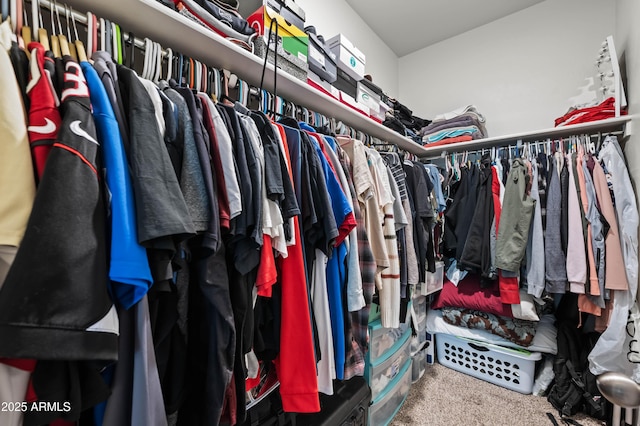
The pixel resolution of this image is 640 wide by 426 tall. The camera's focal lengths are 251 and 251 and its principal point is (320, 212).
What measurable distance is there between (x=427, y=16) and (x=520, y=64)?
84 cm

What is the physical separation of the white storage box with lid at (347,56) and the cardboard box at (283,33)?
0.95 feet

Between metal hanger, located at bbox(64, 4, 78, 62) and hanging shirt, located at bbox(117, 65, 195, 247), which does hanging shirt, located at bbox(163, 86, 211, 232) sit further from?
metal hanger, located at bbox(64, 4, 78, 62)

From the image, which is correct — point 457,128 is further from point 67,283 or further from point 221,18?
point 67,283

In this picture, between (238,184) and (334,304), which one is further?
(334,304)

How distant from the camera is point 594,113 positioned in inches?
57.6

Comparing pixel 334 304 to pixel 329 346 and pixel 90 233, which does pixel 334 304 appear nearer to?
pixel 329 346

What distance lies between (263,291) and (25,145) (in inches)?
19.5

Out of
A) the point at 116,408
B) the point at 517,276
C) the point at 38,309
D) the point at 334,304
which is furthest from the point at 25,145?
the point at 517,276

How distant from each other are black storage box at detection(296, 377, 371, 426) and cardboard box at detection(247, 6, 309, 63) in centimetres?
136

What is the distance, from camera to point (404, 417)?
1.42m

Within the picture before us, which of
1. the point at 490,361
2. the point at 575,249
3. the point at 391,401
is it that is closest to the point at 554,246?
the point at 575,249

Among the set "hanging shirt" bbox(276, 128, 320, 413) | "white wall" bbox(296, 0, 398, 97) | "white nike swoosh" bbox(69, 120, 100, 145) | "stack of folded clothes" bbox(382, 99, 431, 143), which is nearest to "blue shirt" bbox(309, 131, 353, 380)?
"hanging shirt" bbox(276, 128, 320, 413)

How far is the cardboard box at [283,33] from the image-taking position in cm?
93

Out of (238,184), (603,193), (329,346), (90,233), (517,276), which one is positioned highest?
(603,193)
